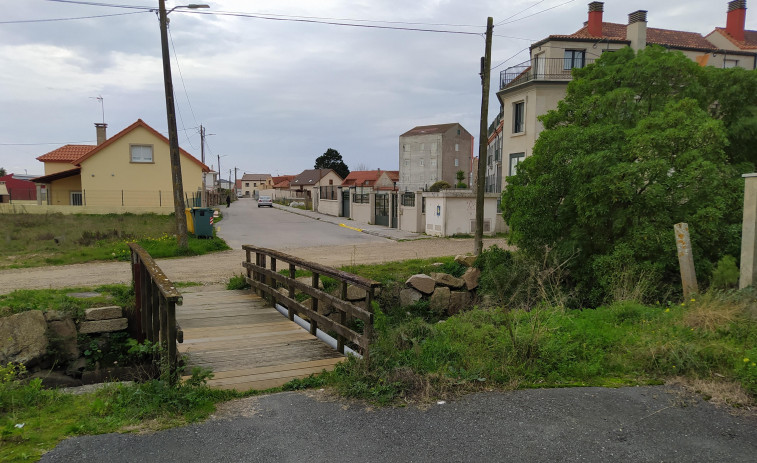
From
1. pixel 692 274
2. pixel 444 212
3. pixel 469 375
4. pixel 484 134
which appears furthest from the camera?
pixel 444 212

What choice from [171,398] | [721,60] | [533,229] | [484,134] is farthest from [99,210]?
[721,60]

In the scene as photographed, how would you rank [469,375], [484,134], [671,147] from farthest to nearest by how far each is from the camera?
[484,134] → [671,147] → [469,375]

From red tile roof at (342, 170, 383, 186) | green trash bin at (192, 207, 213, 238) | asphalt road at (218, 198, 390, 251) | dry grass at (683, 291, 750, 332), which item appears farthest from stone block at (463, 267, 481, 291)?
red tile roof at (342, 170, 383, 186)

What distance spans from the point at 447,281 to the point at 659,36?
2716 cm

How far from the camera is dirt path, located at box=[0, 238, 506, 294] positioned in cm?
1154

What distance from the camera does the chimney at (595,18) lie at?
27.5 m

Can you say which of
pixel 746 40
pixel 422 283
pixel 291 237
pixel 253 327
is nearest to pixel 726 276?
pixel 422 283

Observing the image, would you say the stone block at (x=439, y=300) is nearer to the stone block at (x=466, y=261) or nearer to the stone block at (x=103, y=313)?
the stone block at (x=466, y=261)

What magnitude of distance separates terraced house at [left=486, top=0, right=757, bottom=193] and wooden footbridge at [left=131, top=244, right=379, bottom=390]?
756 inches

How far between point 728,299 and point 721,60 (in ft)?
98.2

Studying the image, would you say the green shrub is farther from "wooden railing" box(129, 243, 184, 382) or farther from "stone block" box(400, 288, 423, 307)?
"wooden railing" box(129, 243, 184, 382)

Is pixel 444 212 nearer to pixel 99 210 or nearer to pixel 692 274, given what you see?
pixel 692 274

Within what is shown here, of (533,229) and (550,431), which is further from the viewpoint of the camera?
(533,229)

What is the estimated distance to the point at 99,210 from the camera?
109ft
